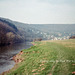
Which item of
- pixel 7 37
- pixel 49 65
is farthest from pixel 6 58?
pixel 7 37

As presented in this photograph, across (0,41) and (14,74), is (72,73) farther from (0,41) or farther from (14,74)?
(0,41)

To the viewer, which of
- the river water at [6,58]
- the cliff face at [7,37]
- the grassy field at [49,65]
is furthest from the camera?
the cliff face at [7,37]

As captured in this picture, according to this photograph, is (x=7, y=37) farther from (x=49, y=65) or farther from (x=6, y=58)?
(x=49, y=65)

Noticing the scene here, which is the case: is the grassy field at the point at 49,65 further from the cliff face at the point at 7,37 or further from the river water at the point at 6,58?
the cliff face at the point at 7,37

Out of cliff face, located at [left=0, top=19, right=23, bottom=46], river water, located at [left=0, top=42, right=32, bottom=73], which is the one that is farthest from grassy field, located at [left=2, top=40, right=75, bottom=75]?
cliff face, located at [left=0, top=19, right=23, bottom=46]

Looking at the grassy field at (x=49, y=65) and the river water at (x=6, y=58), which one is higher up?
the grassy field at (x=49, y=65)

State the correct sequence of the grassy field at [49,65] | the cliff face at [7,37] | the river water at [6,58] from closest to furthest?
1. the grassy field at [49,65]
2. the river water at [6,58]
3. the cliff face at [7,37]

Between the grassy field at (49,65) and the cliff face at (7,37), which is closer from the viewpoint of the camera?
the grassy field at (49,65)

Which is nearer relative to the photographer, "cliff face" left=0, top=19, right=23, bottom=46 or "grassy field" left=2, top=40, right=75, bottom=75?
"grassy field" left=2, top=40, right=75, bottom=75

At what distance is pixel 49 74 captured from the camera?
38.6 feet

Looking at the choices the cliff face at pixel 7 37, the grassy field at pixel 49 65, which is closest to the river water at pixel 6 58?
the grassy field at pixel 49 65

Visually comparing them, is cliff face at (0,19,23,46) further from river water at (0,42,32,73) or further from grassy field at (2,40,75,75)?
grassy field at (2,40,75,75)

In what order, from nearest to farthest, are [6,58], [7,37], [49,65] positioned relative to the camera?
[49,65]
[6,58]
[7,37]

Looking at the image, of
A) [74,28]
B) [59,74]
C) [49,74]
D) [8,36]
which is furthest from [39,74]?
[74,28]
